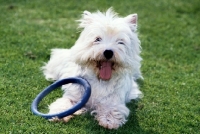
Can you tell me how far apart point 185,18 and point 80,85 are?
5.53 meters

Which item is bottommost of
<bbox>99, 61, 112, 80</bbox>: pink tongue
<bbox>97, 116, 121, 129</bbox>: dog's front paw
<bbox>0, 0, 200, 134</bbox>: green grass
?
<bbox>0, 0, 200, 134</bbox>: green grass

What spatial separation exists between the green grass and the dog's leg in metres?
0.08

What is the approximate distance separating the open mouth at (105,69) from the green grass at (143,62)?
0.54 m

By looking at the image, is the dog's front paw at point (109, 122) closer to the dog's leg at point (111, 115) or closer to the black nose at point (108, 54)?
the dog's leg at point (111, 115)

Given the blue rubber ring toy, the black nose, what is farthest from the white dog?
the blue rubber ring toy

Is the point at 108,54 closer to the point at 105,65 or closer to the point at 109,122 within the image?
the point at 105,65

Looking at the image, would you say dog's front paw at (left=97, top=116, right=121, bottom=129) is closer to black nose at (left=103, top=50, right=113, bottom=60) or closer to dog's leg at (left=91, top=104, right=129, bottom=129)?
dog's leg at (left=91, top=104, right=129, bottom=129)

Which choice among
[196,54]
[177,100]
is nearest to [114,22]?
[177,100]

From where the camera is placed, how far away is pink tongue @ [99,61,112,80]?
208 inches

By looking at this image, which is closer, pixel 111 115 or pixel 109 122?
pixel 109 122

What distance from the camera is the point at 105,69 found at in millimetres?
5320

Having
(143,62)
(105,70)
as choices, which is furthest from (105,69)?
(143,62)

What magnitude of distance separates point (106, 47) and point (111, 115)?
83cm

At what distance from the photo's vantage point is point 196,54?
8367 mm
